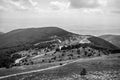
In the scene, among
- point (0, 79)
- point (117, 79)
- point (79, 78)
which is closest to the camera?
point (117, 79)

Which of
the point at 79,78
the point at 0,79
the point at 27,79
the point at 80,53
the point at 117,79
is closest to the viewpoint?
the point at 117,79

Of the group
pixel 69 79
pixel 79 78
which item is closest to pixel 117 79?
pixel 79 78

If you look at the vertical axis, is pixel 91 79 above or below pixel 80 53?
above

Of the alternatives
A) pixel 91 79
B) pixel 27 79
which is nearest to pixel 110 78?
pixel 91 79

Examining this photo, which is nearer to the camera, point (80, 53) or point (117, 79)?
point (117, 79)

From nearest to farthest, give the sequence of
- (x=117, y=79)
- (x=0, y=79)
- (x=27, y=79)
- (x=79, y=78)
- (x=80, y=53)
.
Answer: (x=117, y=79), (x=79, y=78), (x=27, y=79), (x=0, y=79), (x=80, y=53)

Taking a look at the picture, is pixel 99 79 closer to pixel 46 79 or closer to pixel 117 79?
pixel 117 79

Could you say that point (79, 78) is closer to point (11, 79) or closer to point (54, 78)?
point (54, 78)

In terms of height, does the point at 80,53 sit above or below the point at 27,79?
below

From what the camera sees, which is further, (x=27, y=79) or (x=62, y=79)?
(x=27, y=79)
